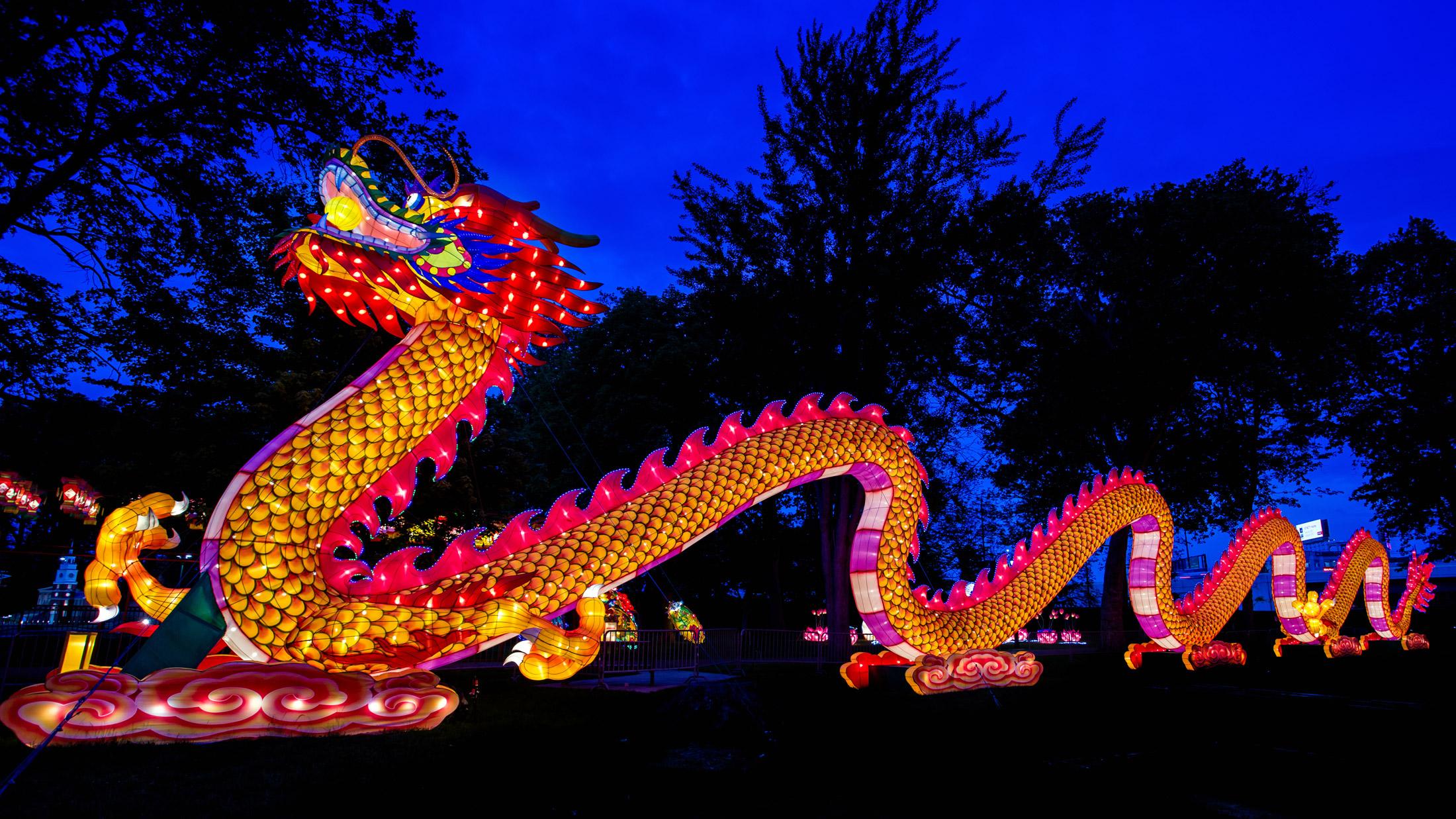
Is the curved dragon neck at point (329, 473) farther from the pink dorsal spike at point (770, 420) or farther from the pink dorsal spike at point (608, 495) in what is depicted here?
the pink dorsal spike at point (770, 420)

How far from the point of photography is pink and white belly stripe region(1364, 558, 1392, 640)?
48.8ft

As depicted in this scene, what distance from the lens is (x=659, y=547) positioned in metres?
5.66

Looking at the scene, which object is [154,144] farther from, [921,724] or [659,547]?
[921,724]

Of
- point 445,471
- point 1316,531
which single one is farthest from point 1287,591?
point 1316,531

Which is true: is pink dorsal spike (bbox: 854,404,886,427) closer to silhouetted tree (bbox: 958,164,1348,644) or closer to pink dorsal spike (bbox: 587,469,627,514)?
pink dorsal spike (bbox: 587,469,627,514)

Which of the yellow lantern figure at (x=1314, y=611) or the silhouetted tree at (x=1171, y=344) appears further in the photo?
the silhouetted tree at (x=1171, y=344)

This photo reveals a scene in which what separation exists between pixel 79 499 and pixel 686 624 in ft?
27.5

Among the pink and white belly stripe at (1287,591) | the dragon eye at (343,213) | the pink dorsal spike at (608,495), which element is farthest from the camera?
the pink and white belly stripe at (1287,591)

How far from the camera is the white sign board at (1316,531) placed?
40062 mm

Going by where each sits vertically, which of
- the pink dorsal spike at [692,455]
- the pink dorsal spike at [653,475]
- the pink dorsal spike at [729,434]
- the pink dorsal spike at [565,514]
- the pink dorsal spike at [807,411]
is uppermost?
the pink dorsal spike at [807,411]

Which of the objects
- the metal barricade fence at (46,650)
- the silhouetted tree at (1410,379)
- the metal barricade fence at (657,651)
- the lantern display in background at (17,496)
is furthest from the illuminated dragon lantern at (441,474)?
the silhouetted tree at (1410,379)

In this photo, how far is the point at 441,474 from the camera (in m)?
5.01

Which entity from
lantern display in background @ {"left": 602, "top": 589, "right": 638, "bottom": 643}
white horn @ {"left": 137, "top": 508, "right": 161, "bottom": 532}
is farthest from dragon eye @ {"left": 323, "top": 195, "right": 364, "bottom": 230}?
lantern display in background @ {"left": 602, "top": 589, "right": 638, "bottom": 643}

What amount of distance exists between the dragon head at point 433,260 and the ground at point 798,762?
109 inches
